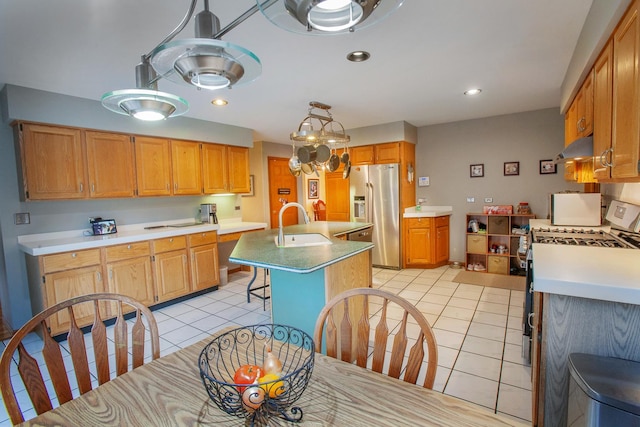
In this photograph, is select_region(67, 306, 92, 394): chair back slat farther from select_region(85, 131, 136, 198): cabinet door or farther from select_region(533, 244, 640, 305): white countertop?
Result: select_region(85, 131, 136, 198): cabinet door

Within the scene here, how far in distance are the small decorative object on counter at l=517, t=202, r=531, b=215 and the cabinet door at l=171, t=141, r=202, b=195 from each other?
4441 mm

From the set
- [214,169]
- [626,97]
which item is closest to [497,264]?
[626,97]

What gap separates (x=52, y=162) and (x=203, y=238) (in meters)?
1.67

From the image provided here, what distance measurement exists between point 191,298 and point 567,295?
3.81 m

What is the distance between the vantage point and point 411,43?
2201 mm

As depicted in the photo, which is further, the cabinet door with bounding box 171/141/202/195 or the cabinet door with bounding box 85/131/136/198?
the cabinet door with bounding box 171/141/202/195

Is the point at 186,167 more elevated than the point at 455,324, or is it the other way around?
the point at 186,167

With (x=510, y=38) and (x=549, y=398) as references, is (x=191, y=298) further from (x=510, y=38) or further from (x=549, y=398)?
(x=510, y=38)

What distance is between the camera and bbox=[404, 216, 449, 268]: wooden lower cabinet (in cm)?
479

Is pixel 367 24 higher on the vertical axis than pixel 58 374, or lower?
higher

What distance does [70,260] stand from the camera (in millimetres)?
2898

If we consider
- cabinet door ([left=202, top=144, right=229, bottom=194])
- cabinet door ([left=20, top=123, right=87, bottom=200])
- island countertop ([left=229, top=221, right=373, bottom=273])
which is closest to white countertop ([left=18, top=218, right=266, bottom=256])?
cabinet door ([left=20, top=123, right=87, bottom=200])

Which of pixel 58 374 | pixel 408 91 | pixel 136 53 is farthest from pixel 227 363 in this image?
pixel 408 91

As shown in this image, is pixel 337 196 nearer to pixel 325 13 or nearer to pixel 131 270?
pixel 131 270
